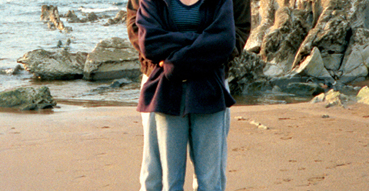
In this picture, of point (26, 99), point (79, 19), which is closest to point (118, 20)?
point (79, 19)

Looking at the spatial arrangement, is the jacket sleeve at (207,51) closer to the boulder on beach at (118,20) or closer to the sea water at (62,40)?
the sea water at (62,40)

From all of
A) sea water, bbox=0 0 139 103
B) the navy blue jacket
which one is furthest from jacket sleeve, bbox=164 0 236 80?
sea water, bbox=0 0 139 103

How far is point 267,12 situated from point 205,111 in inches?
509

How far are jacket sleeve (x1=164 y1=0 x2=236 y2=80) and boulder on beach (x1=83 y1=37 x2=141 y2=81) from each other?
930cm

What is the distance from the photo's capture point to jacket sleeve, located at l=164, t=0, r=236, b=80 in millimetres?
2203

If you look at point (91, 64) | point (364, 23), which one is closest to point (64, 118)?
point (91, 64)

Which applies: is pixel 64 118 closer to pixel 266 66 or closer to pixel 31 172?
pixel 31 172

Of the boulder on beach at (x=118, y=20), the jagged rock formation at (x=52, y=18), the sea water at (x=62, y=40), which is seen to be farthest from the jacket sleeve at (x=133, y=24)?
the boulder on beach at (x=118, y=20)

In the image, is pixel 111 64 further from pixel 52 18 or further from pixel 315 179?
pixel 52 18

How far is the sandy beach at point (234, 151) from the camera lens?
11.4ft

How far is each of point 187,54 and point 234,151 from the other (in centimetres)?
227

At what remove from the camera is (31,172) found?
12.1 feet

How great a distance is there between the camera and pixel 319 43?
1152 centimetres

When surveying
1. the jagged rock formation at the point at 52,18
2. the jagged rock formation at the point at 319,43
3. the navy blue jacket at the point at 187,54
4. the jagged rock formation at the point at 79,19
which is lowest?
the jagged rock formation at the point at 79,19
